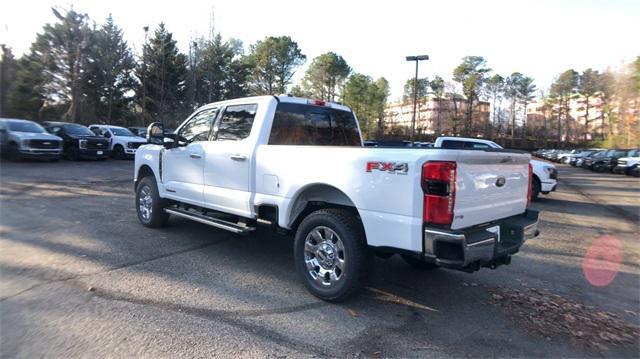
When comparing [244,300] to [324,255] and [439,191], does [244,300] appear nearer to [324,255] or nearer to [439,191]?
[324,255]

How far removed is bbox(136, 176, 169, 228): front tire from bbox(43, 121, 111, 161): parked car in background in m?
15.5

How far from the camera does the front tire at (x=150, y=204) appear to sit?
7.21 meters

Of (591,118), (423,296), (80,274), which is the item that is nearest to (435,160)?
(423,296)

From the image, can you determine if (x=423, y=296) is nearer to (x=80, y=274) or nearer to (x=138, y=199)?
(x=80, y=274)

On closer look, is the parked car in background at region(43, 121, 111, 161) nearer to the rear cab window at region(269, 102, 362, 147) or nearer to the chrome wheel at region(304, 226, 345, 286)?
the rear cab window at region(269, 102, 362, 147)

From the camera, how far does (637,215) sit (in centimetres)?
1200

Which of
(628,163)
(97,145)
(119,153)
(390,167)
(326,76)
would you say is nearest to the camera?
(390,167)

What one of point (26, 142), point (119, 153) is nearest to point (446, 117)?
point (119, 153)

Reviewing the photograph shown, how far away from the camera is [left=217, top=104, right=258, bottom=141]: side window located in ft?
18.4

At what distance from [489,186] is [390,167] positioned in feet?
3.37

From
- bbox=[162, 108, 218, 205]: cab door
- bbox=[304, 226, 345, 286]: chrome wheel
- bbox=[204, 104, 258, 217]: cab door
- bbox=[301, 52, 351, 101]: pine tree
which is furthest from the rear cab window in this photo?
bbox=[301, 52, 351, 101]: pine tree

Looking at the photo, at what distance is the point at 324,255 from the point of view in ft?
14.7

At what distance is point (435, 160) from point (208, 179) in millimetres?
3493

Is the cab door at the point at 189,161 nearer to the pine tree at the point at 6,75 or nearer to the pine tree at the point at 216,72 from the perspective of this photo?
the pine tree at the point at 6,75
